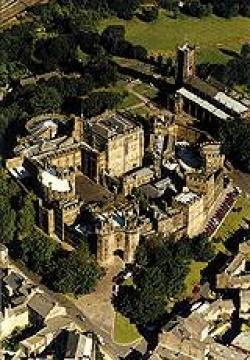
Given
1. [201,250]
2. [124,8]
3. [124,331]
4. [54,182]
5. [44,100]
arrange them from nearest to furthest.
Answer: [124,331] → [201,250] → [54,182] → [44,100] → [124,8]

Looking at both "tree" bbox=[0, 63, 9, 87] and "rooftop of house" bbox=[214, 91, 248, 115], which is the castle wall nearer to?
"rooftop of house" bbox=[214, 91, 248, 115]

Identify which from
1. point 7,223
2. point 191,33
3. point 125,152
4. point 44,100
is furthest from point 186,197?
point 191,33

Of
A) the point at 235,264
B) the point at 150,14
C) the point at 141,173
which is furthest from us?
the point at 150,14

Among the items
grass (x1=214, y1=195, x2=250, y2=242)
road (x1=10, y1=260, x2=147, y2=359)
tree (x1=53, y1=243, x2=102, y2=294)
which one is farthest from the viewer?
grass (x1=214, y1=195, x2=250, y2=242)

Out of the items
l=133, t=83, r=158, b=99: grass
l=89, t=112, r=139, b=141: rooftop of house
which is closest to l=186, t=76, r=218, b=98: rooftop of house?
l=133, t=83, r=158, b=99: grass

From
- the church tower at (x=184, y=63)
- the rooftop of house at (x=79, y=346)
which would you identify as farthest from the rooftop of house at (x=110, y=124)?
the rooftop of house at (x=79, y=346)

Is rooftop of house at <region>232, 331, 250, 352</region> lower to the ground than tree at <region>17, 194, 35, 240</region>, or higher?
lower

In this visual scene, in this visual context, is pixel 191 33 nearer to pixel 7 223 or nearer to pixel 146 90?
pixel 146 90
